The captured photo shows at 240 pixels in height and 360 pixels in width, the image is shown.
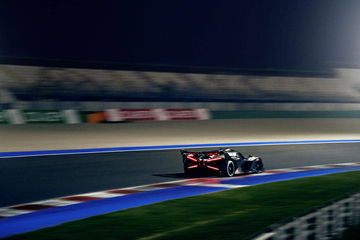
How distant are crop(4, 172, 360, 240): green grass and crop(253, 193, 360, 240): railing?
315 millimetres

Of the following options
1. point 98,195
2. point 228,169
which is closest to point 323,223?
point 98,195

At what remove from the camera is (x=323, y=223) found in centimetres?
522

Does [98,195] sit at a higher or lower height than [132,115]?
lower

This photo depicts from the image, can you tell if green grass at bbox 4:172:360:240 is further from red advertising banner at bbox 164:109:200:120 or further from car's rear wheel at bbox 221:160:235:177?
red advertising banner at bbox 164:109:200:120

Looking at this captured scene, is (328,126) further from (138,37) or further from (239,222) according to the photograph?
(239,222)

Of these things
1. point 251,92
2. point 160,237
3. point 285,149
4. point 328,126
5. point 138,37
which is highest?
point 138,37

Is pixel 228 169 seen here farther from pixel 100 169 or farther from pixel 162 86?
pixel 162 86

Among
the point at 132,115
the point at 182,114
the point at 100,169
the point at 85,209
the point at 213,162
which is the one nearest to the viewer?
the point at 85,209

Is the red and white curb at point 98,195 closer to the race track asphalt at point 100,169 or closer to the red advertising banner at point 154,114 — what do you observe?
the race track asphalt at point 100,169


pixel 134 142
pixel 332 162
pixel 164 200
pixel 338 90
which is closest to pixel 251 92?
pixel 338 90

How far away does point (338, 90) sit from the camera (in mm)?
43750

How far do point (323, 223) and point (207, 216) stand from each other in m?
2.48

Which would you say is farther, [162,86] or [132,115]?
[162,86]

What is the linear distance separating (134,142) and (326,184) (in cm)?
1262
